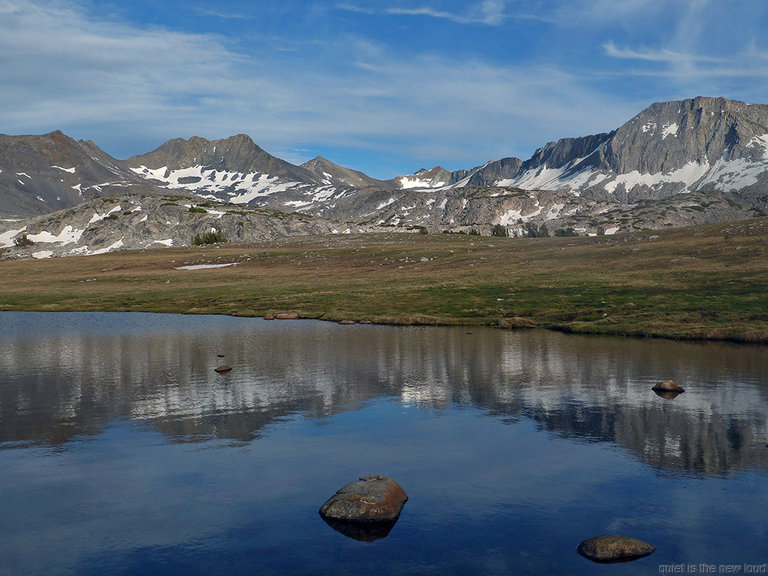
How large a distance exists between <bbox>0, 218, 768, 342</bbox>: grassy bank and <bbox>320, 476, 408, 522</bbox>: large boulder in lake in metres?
38.4

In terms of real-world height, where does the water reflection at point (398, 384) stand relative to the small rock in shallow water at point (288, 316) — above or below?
below

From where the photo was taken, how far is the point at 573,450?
79.8 feet

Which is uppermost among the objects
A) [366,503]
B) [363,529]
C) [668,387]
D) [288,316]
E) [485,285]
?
[485,285]

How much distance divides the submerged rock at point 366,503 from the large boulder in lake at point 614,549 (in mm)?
5128

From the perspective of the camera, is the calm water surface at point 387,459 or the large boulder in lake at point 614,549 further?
the calm water surface at point 387,459

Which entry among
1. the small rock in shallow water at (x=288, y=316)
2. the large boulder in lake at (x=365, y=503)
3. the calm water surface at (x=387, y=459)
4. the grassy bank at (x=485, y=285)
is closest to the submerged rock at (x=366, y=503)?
the large boulder in lake at (x=365, y=503)

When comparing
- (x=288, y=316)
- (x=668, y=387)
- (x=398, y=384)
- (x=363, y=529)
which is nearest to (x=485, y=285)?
(x=288, y=316)

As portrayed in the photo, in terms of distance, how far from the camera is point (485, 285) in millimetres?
83938

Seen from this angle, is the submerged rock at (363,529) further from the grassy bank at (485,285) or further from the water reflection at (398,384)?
the grassy bank at (485,285)

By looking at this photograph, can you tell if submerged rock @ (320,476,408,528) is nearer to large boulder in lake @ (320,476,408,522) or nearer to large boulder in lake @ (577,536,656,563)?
large boulder in lake @ (320,476,408,522)

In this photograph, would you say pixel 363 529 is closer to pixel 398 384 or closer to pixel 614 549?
pixel 614 549

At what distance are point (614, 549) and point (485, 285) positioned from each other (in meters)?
68.4

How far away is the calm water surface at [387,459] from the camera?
54.5ft

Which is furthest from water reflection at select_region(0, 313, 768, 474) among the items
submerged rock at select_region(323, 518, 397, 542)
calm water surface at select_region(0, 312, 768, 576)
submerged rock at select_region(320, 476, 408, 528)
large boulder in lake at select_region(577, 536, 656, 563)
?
submerged rock at select_region(323, 518, 397, 542)
